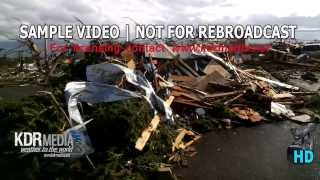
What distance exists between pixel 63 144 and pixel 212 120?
4.39 metres

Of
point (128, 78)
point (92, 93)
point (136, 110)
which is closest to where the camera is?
point (136, 110)

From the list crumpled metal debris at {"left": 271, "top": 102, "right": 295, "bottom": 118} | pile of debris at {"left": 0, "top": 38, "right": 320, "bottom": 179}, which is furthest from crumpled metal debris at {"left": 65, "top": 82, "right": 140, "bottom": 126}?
crumpled metal debris at {"left": 271, "top": 102, "right": 295, "bottom": 118}

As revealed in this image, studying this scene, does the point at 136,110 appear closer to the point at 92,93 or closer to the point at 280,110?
the point at 92,93

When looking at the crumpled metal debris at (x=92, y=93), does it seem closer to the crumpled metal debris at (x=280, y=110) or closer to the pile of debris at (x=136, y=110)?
the pile of debris at (x=136, y=110)

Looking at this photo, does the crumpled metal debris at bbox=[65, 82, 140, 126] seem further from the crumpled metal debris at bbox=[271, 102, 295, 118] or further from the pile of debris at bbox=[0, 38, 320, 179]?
the crumpled metal debris at bbox=[271, 102, 295, 118]

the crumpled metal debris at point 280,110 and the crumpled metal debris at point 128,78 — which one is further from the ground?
the crumpled metal debris at point 128,78

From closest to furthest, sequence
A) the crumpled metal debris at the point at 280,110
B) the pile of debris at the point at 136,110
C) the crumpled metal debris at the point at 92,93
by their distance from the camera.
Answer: the pile of debris at the point at 136,110, the crumpled metal debris at the point at 92,93, the crumpled metal debris at the point at 280,110

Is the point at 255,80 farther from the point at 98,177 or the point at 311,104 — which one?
the point at 98,177

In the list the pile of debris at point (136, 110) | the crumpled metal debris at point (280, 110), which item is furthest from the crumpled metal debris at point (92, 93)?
the crumpled metal debris at point (280, 110)

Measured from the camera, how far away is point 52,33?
9.00 meters

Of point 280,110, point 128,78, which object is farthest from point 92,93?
point 280,110

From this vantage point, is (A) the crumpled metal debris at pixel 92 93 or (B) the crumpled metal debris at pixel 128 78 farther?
(B) the crumpled metal debris at pixel 128 78

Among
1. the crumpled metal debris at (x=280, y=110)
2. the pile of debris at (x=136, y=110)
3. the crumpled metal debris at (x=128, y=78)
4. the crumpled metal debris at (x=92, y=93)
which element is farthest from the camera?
the crumpled metal debris at (x=280, y=110)

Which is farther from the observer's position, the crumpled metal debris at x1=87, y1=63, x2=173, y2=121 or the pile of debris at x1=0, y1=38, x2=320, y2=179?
the crumpled metal debris at x1=87, y1=63, x2=173, y2=121
